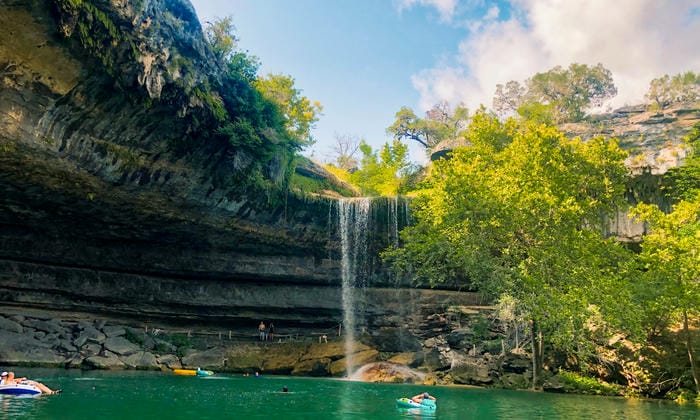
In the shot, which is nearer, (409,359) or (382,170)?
(409,359)

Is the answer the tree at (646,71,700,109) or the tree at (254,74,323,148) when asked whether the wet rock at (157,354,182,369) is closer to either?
the tree at (254,74,323,148)

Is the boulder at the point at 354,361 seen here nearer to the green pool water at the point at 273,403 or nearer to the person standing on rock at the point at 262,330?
the person standing on rock at the point at 262,330

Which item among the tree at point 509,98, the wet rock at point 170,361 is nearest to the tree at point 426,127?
the tree at point 509,98

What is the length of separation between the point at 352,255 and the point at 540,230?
13664mm

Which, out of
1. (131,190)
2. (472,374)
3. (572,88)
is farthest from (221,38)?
(572,88)

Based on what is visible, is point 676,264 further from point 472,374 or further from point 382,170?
point 382,170

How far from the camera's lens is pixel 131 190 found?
81.7 ft

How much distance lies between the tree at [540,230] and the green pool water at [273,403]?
4.13 metres

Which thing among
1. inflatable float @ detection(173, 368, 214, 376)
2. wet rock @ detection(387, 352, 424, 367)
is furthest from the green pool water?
wet rock @ detection(387, 352, 424, 367)

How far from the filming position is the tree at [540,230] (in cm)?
2331

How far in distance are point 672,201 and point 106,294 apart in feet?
117

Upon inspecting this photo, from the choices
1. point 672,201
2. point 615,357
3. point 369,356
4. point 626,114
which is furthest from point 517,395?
point 626,114

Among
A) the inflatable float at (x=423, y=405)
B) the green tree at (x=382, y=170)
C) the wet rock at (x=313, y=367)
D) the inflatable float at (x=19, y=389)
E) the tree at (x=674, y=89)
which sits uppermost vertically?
the tree at (x=674, y=89)

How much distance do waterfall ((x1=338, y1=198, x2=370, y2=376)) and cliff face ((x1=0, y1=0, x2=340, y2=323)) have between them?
47.4 inches
